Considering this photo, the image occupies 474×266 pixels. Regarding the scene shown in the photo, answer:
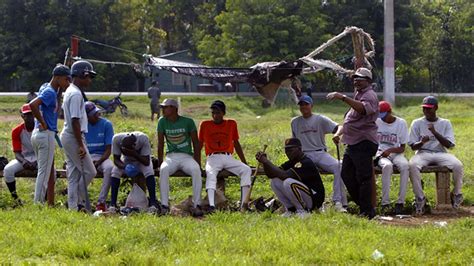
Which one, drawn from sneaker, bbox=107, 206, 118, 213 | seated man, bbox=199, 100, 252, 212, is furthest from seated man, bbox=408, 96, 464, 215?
sneaker, bbox=107, 206, 118, 213

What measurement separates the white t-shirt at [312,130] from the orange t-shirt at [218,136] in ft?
2.66

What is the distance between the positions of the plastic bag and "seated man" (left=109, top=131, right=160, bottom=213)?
9cm

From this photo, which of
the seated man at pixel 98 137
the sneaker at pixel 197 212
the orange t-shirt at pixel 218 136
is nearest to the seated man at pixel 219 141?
→ the orange t-shirt at pixel 218 136

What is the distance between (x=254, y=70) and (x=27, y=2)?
33.1 meters

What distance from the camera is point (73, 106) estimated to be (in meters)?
A: 8.37

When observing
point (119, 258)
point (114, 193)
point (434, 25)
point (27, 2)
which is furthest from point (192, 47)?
point (119, 258)

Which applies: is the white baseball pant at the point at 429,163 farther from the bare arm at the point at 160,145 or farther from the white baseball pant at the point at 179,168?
the bare arm at the point at 160,145

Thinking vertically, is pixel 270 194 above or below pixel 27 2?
below

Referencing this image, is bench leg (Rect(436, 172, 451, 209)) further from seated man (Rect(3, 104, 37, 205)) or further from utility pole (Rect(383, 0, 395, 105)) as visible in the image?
utility pole (Rect(383, 0, 395, 105))

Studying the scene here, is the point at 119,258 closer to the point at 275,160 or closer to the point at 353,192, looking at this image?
the point at 353,192

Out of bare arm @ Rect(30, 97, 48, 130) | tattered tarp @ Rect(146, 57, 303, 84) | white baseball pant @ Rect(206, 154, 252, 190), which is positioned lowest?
white baseball pant @ Rect(206, 154, 252, 190)

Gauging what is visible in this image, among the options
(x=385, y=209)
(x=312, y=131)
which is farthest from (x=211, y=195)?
(x=385, y=209)

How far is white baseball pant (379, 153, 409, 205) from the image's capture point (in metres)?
9.44

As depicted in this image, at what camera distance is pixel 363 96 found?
839 cm
